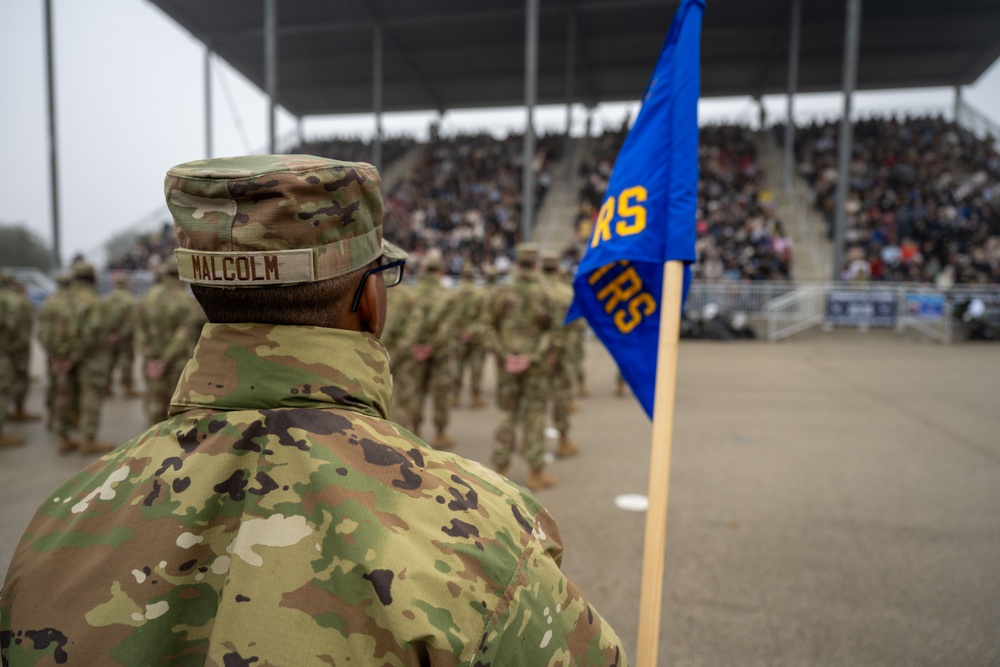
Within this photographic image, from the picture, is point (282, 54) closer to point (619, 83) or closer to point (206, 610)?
point (619, 83)

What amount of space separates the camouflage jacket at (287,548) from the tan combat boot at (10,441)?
716 cm

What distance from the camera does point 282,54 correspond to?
1035 inches

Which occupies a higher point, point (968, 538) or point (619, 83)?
point (619, 83)

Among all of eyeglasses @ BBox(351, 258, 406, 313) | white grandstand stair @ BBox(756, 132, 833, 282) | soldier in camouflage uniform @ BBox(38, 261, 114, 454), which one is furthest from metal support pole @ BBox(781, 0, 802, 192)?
eyeglasses @ BBox(351, 258, 406, 313)

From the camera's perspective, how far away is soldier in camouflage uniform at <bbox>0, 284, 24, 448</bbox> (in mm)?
6858

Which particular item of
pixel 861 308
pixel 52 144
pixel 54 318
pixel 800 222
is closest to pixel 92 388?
pixel 54 318

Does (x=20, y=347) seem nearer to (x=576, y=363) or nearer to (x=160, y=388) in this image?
(x=160, y=388)

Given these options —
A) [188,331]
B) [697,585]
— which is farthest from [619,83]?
[697,585]

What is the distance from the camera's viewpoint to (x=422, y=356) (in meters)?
7.05

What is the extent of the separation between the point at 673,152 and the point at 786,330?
1602 cm

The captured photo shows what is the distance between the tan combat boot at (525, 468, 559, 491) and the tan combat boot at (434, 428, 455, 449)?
5.41 feet

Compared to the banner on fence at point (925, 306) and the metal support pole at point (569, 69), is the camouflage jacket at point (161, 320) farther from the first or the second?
the metal support pole at point (569, 69)

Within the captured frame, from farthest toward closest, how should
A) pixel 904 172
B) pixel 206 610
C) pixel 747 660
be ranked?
pixel 904 172
pixel 747 660
pixel 206 610

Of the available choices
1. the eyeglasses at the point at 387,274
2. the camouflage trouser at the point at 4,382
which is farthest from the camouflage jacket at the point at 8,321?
the eyeglasses at the point at 387,274
